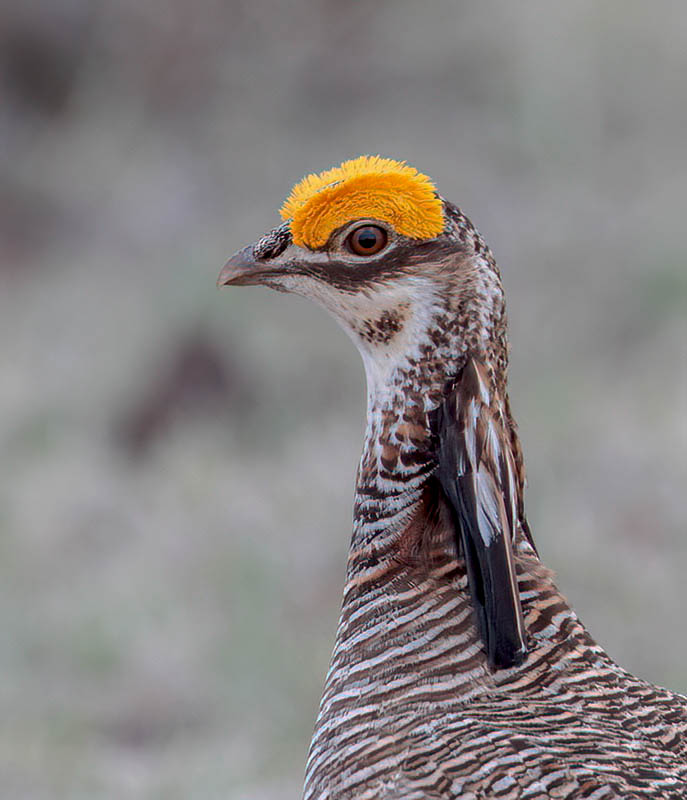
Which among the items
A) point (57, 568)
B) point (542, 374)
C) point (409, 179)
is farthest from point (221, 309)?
point (409, 179)

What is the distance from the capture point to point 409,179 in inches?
108

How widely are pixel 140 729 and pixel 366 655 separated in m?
3.26

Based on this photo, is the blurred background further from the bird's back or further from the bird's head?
the bird's head

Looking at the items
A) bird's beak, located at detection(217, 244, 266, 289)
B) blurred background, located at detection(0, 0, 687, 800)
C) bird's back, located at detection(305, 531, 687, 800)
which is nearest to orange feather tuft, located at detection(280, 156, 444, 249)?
bird's beak, located at detection(217, 244, 266, 289)

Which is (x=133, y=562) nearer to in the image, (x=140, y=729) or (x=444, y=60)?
(x=140, y=729)


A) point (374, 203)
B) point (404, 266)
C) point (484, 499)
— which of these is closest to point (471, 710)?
point (484, 499)

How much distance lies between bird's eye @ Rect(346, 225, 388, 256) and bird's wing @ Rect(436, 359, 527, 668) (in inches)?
11.6

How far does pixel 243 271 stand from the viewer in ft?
9.55

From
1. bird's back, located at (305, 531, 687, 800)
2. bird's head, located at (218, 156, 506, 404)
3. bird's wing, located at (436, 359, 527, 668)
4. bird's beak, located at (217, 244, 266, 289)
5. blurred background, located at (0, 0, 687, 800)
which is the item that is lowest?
bird's back, located at (305, 531, 687, 800)

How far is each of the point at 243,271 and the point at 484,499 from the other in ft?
2.28

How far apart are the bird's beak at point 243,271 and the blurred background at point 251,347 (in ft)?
7.75

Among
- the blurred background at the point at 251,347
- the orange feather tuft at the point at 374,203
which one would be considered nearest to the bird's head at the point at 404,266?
the orange feather tuft at the point at 374,203

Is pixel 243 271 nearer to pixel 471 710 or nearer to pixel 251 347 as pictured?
pixel 471 710

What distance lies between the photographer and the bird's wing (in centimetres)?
262
